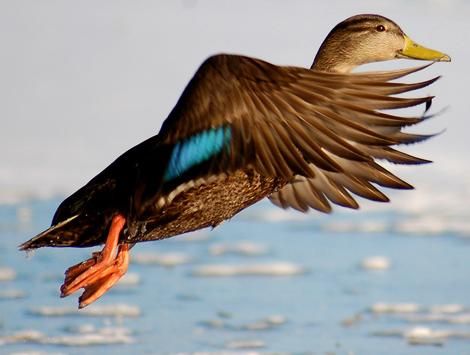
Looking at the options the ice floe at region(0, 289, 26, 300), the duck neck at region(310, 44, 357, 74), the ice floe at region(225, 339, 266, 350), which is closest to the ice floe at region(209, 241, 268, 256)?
the ice floe at region(0, 289, 26, 300)

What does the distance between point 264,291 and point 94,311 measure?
1024 mm

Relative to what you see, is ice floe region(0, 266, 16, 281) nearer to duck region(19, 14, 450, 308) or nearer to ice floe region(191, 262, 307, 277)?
ice floe region(191, 262, 307, 277)

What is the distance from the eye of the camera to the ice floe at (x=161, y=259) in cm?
815

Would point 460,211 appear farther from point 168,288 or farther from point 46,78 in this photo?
point 46,78

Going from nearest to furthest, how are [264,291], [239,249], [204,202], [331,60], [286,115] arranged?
[286,115] < [204,202] < [331,60] < [264,291] < [239,249]

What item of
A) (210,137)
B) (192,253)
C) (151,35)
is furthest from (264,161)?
(151,35)

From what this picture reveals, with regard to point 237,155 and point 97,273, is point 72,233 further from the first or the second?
point 237,155

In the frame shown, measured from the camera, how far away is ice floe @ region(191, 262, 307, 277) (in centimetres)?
792

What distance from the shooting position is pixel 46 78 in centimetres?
1194

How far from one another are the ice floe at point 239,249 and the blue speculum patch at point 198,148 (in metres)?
3.08

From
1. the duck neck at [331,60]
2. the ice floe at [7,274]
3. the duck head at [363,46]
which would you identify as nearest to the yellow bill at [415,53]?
the duck head at [363,46]

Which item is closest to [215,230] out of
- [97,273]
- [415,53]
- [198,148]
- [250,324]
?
[250,324]

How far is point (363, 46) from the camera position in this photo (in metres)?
6.38

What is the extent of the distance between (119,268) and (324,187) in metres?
0.97
